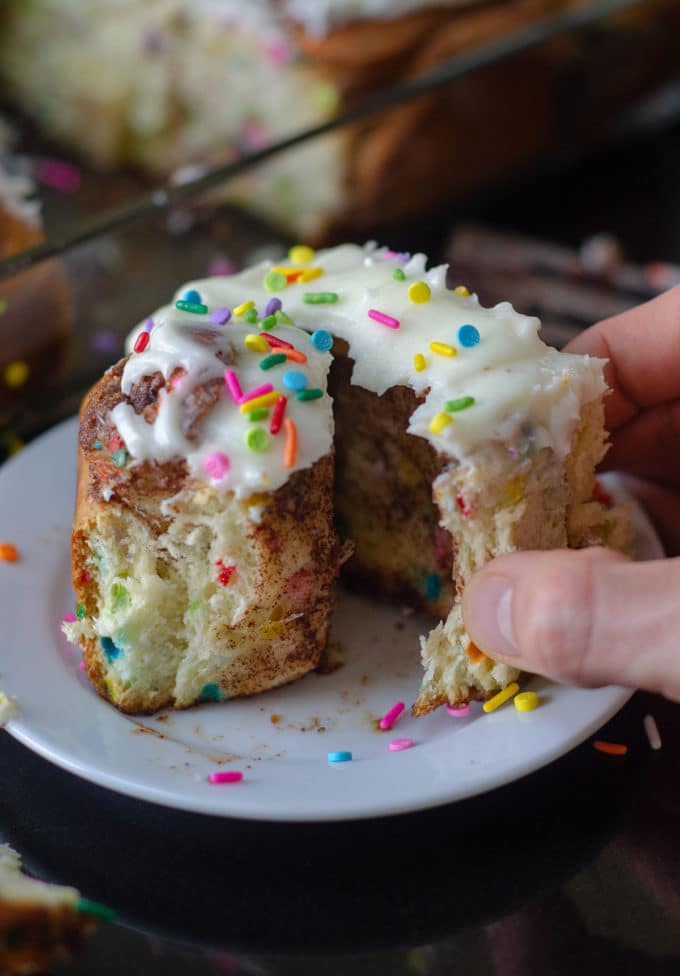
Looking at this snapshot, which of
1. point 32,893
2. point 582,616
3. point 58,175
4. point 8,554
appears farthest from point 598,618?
point 58,175

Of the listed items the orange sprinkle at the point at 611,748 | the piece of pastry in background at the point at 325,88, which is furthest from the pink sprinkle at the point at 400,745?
the piece of pastry in background at the point at 325,88

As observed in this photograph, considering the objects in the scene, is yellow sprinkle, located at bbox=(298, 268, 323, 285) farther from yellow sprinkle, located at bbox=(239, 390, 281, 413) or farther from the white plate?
the white plate

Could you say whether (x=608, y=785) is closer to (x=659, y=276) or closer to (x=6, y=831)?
(x=6, y=831)

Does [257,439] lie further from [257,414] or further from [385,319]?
[385,319]

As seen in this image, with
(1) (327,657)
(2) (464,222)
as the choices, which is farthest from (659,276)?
(1) (327,657)

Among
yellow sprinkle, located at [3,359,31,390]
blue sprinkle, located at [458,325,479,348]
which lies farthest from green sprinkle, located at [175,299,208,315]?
yellow sprinkle, located at [3,359,31,390]

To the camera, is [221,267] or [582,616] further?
[221,267]
